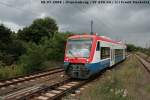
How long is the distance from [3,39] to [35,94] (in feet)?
85.2

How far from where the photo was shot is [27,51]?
20.9m

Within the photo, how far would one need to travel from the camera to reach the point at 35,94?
1007cm

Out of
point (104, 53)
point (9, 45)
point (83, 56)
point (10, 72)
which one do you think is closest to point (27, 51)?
point (10, 72)

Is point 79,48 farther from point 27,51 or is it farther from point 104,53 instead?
point 27,51

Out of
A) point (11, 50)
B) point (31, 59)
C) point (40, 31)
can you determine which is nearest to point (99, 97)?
point (31, 59)

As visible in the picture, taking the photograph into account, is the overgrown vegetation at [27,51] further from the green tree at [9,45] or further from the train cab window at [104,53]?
the train cab window at [104,53]

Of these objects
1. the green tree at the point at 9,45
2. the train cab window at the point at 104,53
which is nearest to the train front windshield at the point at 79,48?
the train cab window at the point at 104,53

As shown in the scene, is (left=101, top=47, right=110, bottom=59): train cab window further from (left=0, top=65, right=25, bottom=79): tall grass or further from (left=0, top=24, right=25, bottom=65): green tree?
(left=0, top=24, right=25, bottom=65): green tree

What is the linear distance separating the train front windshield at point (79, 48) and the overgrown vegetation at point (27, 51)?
497cm

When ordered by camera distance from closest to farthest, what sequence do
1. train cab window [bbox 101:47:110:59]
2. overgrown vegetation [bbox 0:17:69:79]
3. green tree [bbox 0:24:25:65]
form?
1. train cab window [bbox 101:47:110:59]
2. overgrown vegetation [bbox 0:17:69:79]
3. green tree [bbox 0:24:25:65]

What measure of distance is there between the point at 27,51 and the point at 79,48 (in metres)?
7.37

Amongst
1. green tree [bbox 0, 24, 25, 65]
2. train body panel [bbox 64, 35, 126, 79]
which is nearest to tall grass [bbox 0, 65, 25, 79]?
train body panel [bbox 64, 35, 126, 79]

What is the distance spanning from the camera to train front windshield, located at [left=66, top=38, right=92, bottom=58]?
14797mm

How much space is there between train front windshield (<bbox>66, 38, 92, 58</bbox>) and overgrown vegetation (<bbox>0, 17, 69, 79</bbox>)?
4974mm
